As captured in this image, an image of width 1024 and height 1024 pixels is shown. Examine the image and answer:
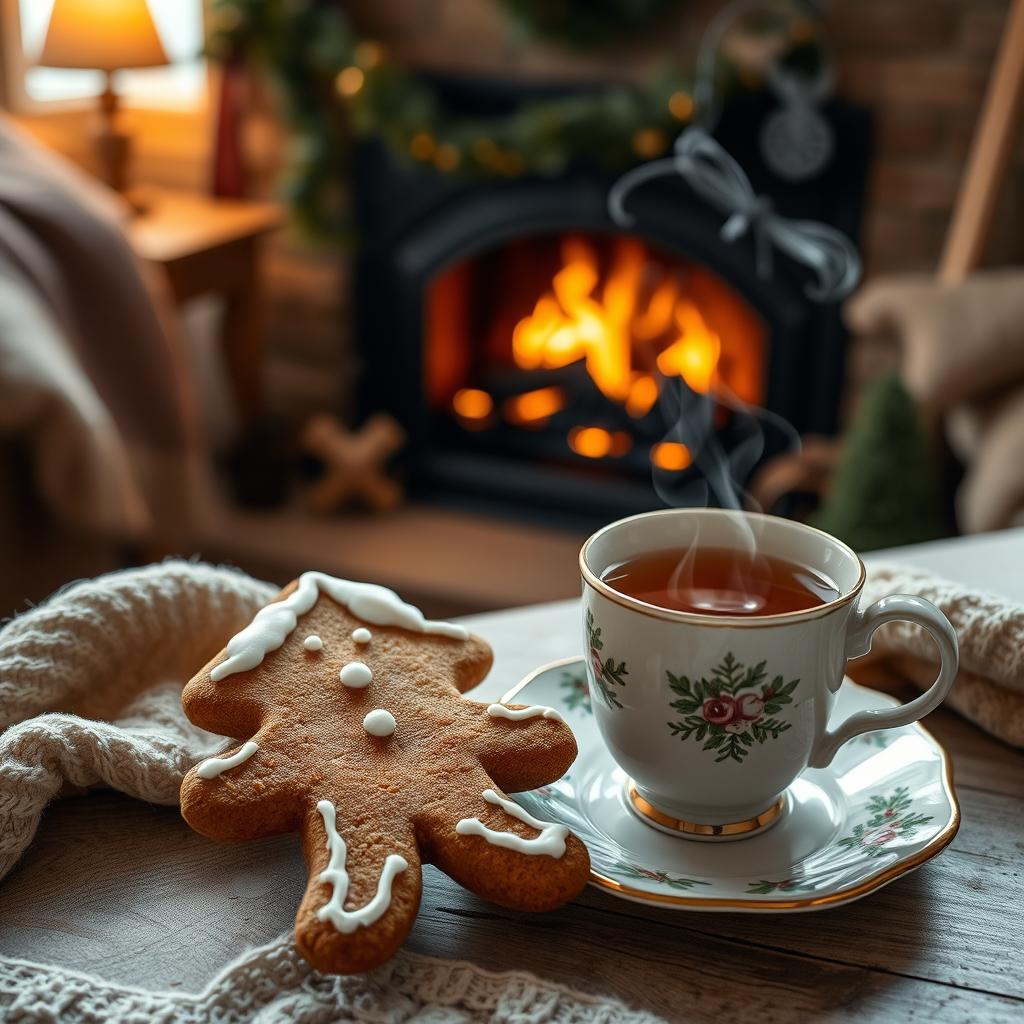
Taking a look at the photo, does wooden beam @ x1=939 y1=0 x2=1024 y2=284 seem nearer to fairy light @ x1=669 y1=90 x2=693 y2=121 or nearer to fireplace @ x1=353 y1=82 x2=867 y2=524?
fireplace @ x1=353 y1=82 x2=867 y2=524

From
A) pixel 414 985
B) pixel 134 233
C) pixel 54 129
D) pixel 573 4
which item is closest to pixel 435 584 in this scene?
pixel 134 233

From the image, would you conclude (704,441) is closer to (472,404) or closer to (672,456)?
(672,456)

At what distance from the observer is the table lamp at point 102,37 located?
2.02 meters

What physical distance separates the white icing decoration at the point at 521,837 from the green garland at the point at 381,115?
168 cm

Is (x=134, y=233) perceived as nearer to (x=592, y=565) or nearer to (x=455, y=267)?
(x=455, y=267)

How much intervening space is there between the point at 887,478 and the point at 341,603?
1232 mm

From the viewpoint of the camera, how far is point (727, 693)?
0.53 m

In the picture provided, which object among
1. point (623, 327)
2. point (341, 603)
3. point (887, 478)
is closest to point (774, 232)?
point (623, 327)

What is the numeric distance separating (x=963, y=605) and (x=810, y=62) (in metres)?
1.52

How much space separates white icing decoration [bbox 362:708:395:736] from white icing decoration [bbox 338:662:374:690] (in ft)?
0.08

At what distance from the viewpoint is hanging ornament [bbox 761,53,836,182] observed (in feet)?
6.40

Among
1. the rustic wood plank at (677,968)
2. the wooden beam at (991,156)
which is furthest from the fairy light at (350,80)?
the rustic wood plank at (677,968)

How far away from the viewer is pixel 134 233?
2193mm

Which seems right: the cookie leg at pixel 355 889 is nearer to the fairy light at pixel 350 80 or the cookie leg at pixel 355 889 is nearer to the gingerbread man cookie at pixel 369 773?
the gingerbread man cookie at pixel 369 773
